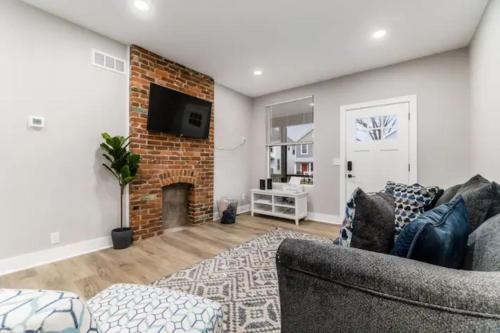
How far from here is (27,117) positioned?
220cm

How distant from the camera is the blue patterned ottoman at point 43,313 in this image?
0.38m

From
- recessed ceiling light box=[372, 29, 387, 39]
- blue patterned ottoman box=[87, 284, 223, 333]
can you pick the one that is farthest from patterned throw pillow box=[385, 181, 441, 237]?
recessed ceiling light box=[372, 29, 387, 39]

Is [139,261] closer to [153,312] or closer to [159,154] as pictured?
[159,154]

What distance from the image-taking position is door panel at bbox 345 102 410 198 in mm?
3359

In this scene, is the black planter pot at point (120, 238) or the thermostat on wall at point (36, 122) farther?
the black planter pot at point (120, 238)

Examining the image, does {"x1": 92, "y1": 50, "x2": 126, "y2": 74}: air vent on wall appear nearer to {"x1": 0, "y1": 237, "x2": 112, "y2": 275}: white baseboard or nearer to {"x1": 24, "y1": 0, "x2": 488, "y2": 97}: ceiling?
{"x1": 24, "y1": 0, "x2": 488, "y2": 97}: ceiling

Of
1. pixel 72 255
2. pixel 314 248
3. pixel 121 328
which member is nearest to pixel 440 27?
pixel 314 248

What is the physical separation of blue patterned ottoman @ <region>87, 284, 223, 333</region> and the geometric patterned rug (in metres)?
0.58

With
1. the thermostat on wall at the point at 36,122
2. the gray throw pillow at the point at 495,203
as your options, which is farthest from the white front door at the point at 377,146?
the thermostat on wall at the point at 36,122

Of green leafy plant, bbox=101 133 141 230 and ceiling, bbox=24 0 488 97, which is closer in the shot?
ceiling, bbox=24 0 488 97

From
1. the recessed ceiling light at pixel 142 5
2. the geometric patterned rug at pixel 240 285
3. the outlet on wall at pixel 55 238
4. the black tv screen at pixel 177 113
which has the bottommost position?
the geometric patterned rug at pixel 240 285

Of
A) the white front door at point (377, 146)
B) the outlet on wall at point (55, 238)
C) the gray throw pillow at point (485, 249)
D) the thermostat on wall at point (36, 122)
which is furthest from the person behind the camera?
the white front door at point (377, 146)

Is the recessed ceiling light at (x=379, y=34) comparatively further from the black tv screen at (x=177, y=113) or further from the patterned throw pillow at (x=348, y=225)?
the black tv screen at (x=177, y=113)

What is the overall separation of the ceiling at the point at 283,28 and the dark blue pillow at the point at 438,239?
219 centimetres
